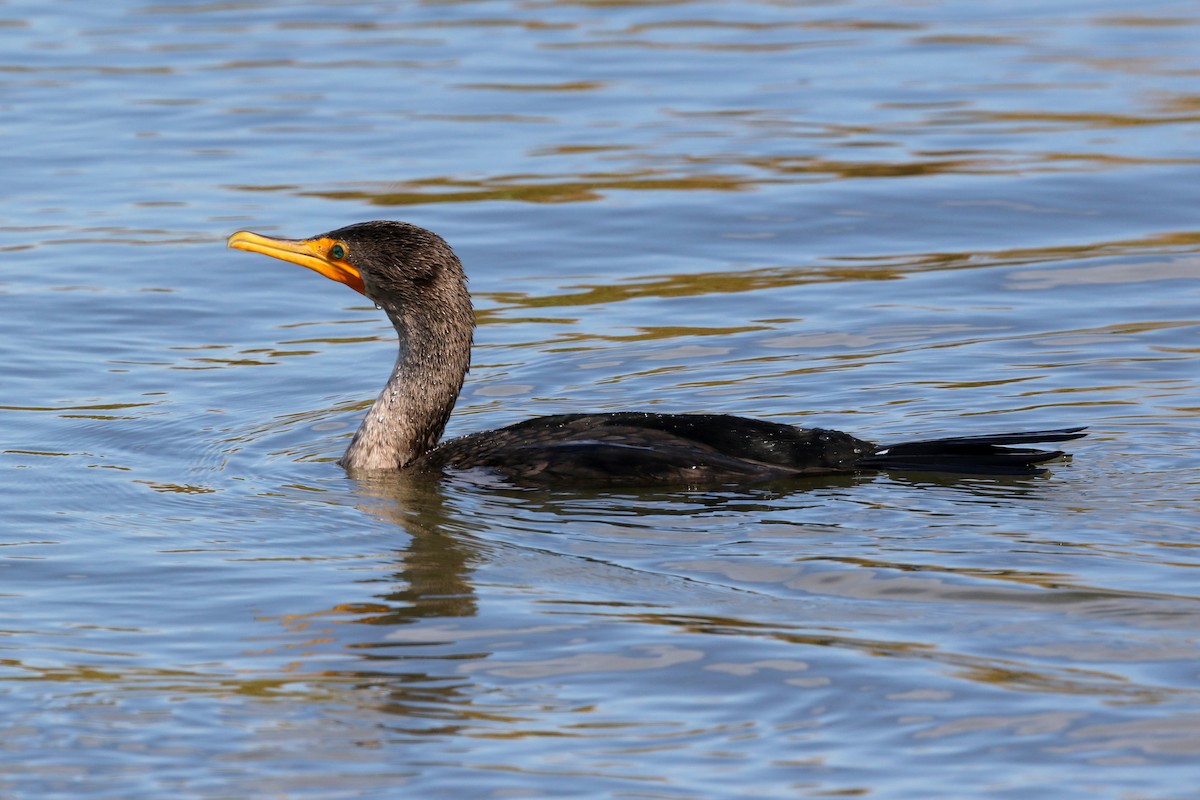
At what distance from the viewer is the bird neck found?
31.1ft

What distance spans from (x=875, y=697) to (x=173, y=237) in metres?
9.76

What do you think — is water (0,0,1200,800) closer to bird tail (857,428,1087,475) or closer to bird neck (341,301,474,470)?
bird tail (857,428,1087,475)

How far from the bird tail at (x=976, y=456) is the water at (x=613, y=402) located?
0.11 m

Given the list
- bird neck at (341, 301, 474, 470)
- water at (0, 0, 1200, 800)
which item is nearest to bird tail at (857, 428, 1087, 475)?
water at (0, 0, 1200, 800)

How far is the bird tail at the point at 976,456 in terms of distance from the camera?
8.49m

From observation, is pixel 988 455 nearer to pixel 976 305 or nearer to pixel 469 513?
pixel 469 513

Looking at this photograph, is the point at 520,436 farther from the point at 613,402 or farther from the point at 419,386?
the point at 613,402

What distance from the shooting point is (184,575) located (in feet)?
25.5

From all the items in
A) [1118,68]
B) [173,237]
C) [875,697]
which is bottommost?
[875,697]

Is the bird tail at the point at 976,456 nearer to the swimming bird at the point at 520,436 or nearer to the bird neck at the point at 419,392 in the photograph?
the swimming bird at the point at 520,436

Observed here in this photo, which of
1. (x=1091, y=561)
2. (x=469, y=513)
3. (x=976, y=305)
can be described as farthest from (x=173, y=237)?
(x=1091, y=561)

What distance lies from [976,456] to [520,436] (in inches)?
81.2

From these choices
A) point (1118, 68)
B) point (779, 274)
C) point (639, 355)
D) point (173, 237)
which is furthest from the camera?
point (1118, 68)

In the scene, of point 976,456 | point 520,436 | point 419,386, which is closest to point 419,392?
point 419,386
